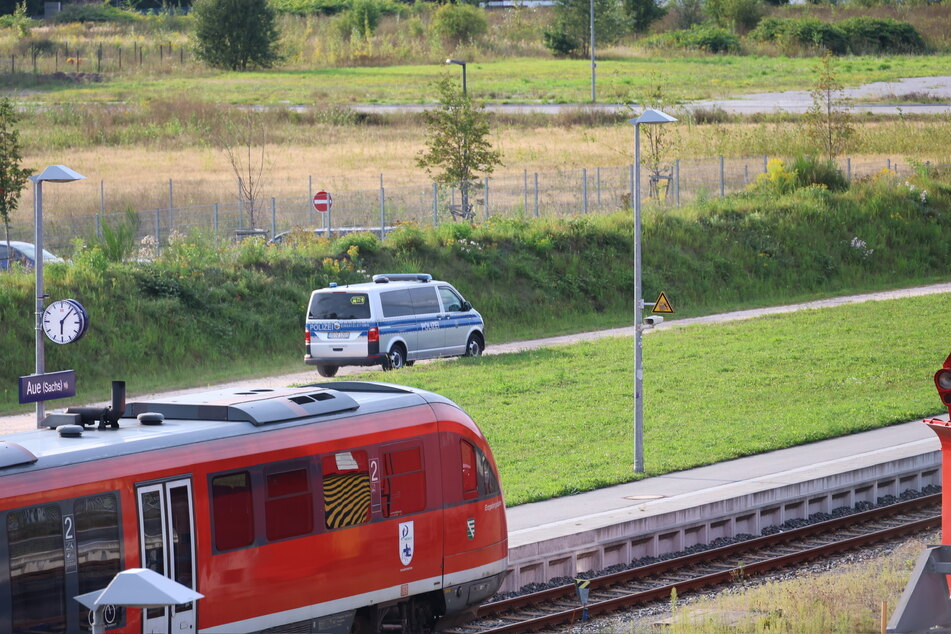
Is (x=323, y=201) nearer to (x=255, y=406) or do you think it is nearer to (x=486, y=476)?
(x=486, y=476)

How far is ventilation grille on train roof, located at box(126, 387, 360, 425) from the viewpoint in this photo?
12398 mm

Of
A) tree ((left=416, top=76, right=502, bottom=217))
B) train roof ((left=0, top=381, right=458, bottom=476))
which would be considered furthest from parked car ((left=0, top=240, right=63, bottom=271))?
train roof ((left=0, top=381, right=458, bottom=476))

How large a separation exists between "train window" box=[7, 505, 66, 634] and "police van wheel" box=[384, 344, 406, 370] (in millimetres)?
19360

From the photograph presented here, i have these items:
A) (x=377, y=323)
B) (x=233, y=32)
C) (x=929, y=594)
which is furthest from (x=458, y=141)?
(x=233, y=32)

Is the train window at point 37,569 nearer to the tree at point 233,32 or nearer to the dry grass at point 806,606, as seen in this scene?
the dry grass at point 806,606

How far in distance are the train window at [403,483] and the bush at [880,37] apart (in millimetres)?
96346

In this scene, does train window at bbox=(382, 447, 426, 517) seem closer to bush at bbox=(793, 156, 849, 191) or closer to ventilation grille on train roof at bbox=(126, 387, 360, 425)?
ventilation grille on train roof at bbox=(126, 387, 360, 425)

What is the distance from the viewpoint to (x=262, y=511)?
39.8ft

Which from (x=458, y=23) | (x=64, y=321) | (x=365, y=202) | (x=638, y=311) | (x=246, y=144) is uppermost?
(x=458, y=23)

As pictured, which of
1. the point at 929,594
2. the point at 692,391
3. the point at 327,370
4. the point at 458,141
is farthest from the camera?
the point at 458,141

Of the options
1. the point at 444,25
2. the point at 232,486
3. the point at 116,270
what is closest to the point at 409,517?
the point at 232,486

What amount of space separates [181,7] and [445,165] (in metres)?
97.1

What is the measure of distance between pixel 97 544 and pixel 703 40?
10373 centimetres

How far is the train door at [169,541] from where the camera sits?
1121 cm
